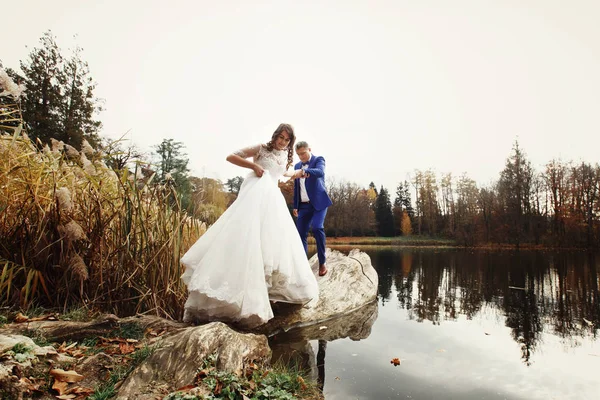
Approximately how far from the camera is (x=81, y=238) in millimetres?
3346

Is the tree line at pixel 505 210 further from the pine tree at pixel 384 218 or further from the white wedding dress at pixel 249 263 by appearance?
the white wedding dress at pixel 249 263

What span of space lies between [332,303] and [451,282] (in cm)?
583

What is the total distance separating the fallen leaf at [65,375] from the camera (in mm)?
1928

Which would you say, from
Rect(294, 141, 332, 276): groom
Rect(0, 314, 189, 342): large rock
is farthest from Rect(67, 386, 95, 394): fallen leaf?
Rect(294, 141, 332, 276): groom

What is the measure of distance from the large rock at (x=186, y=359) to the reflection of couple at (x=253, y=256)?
0.71 metres

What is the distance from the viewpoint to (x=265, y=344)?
2908 mm

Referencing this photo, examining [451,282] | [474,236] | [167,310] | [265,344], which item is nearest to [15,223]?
[167,310]

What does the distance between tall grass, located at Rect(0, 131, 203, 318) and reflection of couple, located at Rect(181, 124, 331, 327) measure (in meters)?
0.55

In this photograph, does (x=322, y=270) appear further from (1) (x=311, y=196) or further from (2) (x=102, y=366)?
(2) (x=102, y=366)

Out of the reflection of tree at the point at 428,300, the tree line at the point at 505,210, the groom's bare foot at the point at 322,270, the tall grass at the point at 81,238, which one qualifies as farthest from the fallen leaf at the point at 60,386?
the tree line at the point at 505,210

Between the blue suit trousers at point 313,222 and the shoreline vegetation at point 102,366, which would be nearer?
the shoreline vegetation at point 102,366

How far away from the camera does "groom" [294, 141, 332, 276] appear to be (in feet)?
18.1

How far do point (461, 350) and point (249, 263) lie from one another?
113 inches

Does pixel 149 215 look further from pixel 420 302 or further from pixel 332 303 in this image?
pixel 420 302
